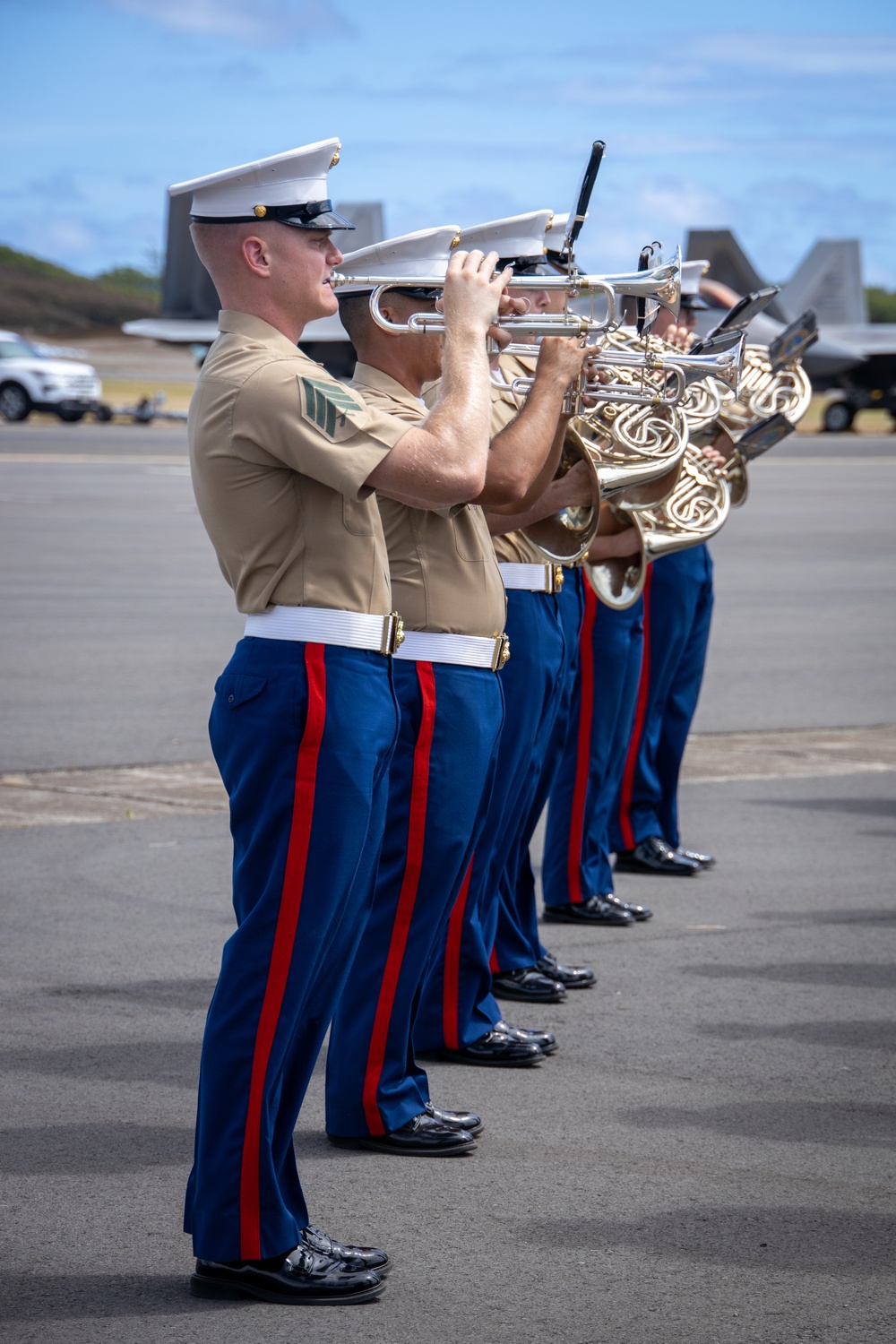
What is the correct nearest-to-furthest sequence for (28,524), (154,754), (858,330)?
(154,754) < (28,524) < (858,330)

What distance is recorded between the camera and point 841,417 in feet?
167

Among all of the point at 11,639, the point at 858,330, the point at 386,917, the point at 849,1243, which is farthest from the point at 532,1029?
the point at 858,330

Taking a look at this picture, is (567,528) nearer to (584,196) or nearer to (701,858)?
(584,196)

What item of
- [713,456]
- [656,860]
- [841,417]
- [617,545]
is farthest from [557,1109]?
[841,417]

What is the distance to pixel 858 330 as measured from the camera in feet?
173

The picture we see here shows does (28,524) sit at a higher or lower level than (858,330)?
lower

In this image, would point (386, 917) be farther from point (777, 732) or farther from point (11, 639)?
point (11, 639)

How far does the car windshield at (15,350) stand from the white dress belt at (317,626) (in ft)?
132

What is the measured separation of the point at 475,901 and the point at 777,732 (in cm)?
515

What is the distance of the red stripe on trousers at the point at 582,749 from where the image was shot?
6000 mm

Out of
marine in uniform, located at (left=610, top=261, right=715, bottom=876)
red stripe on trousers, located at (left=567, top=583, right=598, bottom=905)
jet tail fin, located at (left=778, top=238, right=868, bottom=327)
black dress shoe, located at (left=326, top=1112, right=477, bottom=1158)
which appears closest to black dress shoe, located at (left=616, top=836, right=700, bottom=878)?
marine in uniform, located at (left=610, top=261, right=715, bottom=876)

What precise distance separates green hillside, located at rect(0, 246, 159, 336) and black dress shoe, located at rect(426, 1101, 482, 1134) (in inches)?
4531

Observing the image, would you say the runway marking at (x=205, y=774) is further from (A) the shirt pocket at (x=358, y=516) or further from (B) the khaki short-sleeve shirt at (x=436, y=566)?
(A) the shirt pocket at (x=358, y=516)

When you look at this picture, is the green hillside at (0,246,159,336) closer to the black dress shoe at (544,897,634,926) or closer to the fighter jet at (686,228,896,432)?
the fighter jet at (686,228,896,432)
